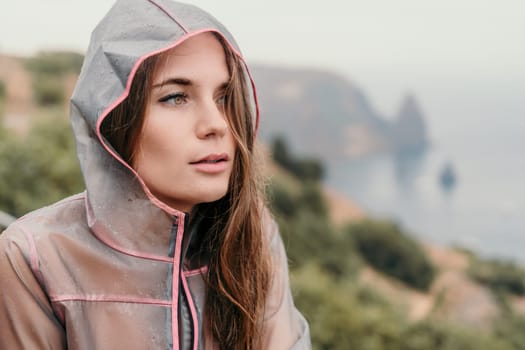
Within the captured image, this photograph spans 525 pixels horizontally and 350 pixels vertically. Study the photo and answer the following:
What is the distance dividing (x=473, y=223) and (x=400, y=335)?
3182 centimetres

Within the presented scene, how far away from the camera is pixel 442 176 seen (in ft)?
149

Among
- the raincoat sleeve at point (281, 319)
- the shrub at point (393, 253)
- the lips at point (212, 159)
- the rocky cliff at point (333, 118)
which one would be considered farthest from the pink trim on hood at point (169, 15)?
the rocky cliff at point (333, 118)

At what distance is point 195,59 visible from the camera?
1.27 meters

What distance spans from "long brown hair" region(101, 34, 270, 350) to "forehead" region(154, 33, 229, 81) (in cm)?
3

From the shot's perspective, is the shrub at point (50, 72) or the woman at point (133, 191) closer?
the woman at point (133, 191)

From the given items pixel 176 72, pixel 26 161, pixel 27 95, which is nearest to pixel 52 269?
pixel 176 72

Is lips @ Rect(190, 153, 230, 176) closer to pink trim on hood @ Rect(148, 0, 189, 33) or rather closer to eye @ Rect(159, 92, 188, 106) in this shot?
eye @ Rect(159, 92, 188, 106)

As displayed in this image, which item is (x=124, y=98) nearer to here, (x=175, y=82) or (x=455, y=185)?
(x=175, y=82)

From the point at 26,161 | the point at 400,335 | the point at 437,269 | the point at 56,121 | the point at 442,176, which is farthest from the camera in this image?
the point at 442,176

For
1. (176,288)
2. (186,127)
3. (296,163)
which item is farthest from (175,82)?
(296,163)

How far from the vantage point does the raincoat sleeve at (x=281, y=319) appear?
1.53 m

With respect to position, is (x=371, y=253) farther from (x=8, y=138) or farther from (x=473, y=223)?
(x=473, y=223)

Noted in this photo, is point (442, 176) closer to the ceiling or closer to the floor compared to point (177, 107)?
closer to the floor

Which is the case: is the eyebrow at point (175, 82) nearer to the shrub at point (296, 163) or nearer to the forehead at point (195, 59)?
the forehead at point (195, 59)
